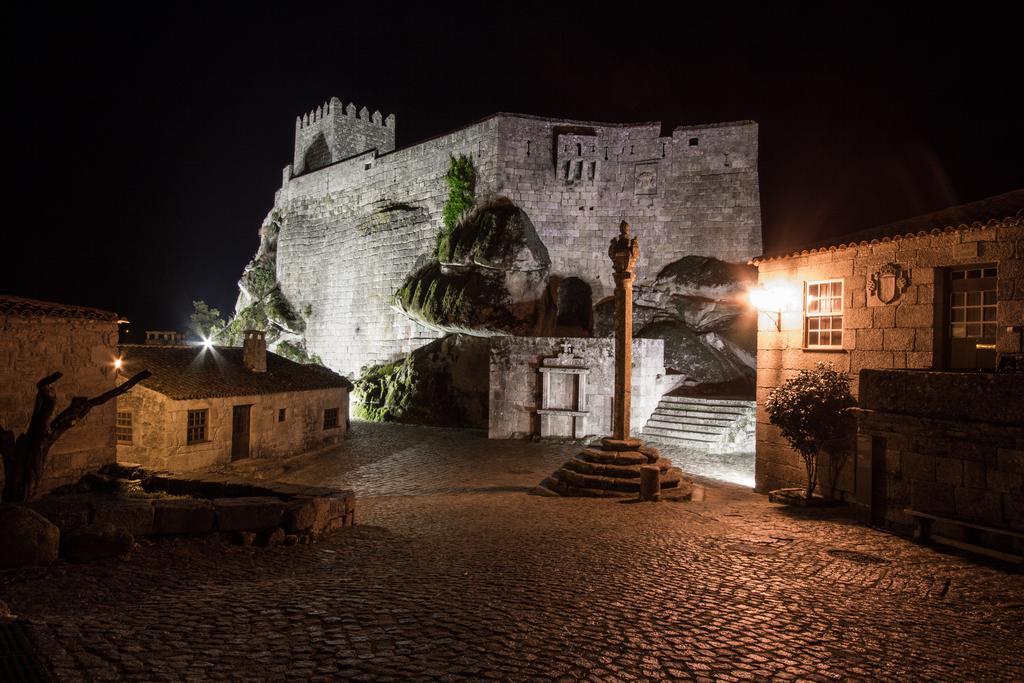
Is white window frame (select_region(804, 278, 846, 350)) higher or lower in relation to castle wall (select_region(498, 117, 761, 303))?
lower

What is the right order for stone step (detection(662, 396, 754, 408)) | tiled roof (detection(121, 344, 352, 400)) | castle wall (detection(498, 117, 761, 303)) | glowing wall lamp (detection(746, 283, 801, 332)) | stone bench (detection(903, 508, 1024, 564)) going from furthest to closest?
castle wall (detection(498, 117, 761, 303)) < stone step (detection(662, 396, 754, 408)) < tiled roof (detection(121, 344, 352, 400)) < glowing wall lamp (detection(746, 283, 801, 332)) < stone bench (detection(903, 508, 1024, 564))

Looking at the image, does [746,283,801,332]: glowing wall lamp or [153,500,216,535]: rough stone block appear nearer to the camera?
[153,500,216,535]: rough stone block

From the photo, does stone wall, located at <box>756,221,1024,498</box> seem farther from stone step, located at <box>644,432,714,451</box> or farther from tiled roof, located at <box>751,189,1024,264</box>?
stone step, located at <box>644,432,714,451</box>

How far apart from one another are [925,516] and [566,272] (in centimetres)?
2048

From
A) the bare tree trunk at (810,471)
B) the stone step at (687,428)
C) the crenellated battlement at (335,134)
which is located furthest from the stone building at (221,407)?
the crenellated battlement at (335,134)

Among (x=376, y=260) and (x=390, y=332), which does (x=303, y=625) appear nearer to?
(x=390, y=332)

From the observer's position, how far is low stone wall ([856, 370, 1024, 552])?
681 cm

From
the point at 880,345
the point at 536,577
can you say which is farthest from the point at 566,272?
the point at 536,577

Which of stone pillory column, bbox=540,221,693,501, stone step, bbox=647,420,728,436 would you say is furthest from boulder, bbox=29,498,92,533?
stone step, bbox=647,420,728,436

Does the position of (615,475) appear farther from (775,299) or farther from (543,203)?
(543,203)

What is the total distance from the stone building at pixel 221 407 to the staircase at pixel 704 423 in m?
11.3

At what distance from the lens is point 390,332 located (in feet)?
102

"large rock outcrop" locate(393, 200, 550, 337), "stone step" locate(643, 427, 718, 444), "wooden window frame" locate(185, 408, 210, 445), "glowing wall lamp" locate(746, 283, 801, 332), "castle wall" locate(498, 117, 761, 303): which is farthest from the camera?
"castle wall" locate(498, 117, 761, 303)

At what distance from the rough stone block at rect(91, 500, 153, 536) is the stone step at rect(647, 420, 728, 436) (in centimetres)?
1449
